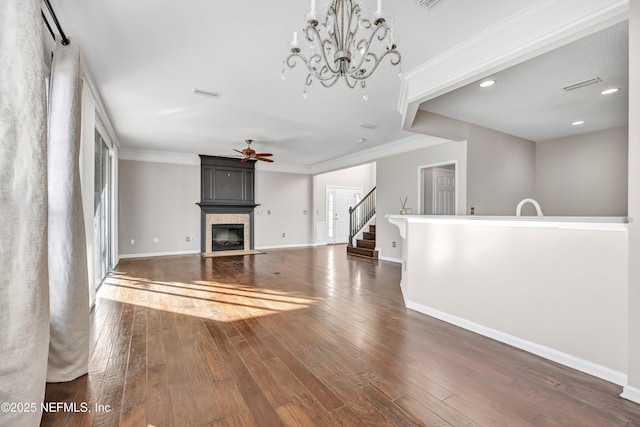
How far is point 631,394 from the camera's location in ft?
5.87

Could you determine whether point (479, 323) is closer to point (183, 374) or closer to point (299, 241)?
point (183, 374)

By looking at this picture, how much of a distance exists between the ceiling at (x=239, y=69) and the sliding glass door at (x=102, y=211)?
679mm

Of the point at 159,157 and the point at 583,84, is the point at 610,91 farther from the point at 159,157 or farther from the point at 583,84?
the point at 159,157

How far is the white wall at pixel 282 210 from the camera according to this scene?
29.9 feet

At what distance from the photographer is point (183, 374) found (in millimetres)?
2043

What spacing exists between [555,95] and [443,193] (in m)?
3.00

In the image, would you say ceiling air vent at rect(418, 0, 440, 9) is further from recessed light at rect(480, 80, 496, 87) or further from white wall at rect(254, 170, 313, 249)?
white wall at rect(254, 170, 313, 249)

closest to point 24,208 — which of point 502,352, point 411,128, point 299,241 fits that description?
point 502,352

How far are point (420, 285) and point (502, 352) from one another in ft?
3.64

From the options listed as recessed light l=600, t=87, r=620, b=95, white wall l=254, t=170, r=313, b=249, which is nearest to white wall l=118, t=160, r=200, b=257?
white wall l=254, t=170, r=313, b=249

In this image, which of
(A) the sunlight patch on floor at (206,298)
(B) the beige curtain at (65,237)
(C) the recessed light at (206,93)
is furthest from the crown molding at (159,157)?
(B) the beige curtain at (65,237)

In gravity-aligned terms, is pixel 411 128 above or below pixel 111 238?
above

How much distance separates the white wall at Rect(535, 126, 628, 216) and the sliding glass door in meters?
8.45

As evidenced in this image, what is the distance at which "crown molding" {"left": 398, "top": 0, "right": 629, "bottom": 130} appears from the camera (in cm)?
204
